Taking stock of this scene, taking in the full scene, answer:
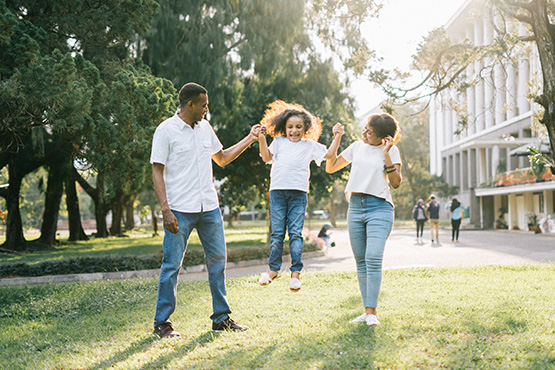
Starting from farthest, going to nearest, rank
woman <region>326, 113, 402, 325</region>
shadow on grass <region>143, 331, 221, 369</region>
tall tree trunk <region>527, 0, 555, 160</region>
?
tall tree trunk <region>527, 0, 555, 160</region>
woman <region>326, 113, 402, 325</region>
shadow on grass <region>143, 331, 221, 369</region>

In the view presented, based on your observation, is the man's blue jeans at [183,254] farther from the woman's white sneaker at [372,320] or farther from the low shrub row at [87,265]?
the low shrub row at [87,265]

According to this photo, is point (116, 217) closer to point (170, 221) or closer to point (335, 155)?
point (335, 155)

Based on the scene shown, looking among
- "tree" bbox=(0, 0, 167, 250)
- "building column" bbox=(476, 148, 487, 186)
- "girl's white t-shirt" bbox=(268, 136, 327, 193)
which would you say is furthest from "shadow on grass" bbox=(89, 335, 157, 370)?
"building column" bbox=(476, 148, 487, 186)

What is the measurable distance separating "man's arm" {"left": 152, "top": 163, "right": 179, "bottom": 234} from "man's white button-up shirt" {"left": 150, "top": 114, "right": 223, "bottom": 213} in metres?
0.08

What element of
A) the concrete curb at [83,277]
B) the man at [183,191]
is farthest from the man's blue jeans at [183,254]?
the concrete curb at [83,277]

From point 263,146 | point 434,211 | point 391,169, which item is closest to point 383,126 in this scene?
point 391,169

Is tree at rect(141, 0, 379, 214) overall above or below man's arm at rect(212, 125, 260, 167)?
above

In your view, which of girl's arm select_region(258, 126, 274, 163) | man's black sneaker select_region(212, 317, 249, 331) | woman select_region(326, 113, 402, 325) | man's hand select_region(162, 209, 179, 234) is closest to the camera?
man's hand select_region(162, 209, 179, 234)

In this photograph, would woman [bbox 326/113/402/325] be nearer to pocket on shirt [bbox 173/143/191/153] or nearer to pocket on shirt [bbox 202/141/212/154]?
pocket on shirt [bbox 202/141/212/154]

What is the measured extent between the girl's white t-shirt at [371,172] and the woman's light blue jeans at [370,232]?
79 mm

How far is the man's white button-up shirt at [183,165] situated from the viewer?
5.08m

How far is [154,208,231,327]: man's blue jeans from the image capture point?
510 cm

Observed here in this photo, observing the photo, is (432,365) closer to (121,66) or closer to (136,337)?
(136,337)

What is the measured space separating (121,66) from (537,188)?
25.8 meters
